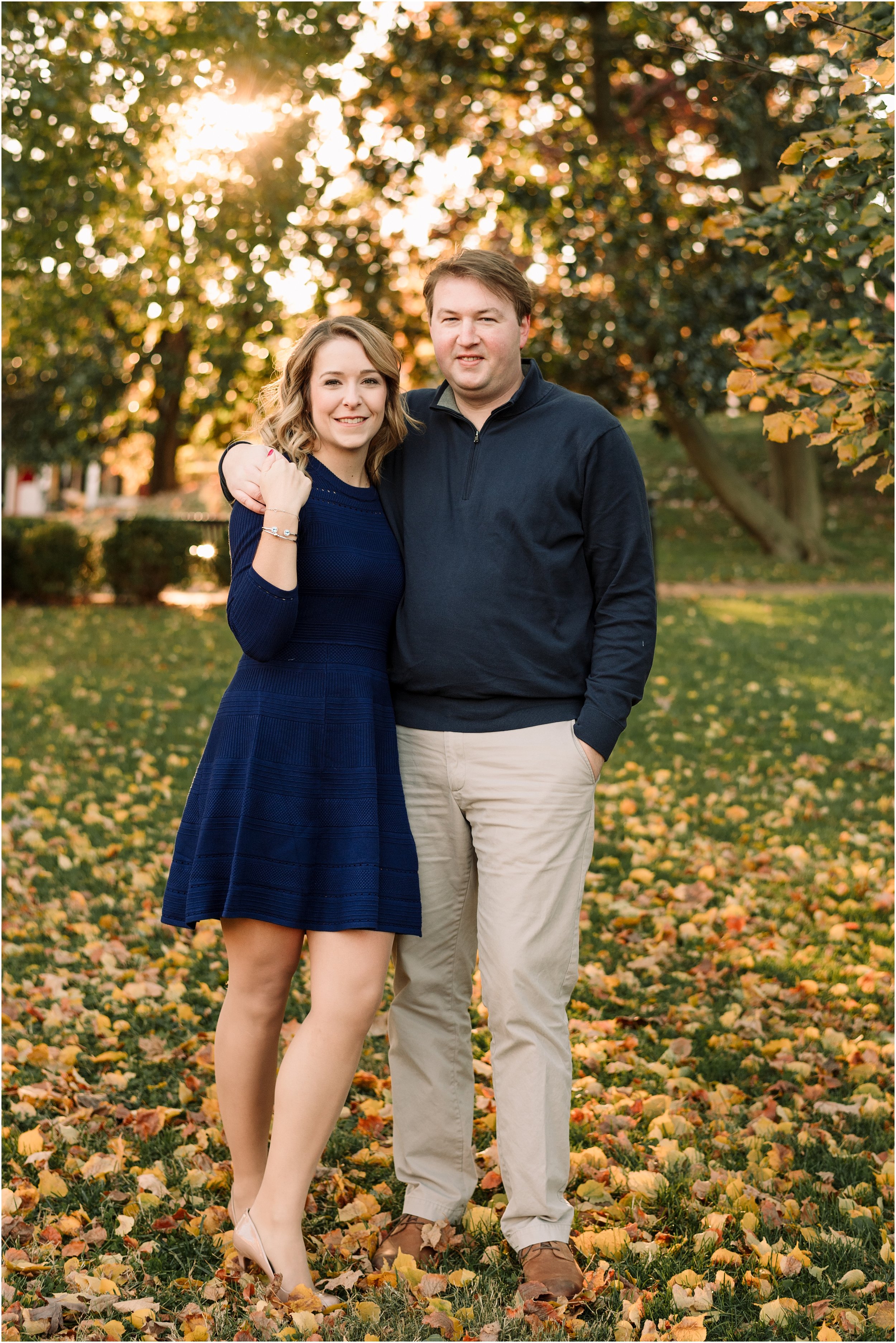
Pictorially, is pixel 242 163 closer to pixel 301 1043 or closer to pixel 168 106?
pixel 168 106

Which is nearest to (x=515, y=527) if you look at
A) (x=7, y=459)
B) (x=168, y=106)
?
(x=168, y=106)

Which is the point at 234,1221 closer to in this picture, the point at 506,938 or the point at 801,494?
the point at 506,938

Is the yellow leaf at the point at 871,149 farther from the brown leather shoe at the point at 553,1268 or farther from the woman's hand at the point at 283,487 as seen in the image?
the brown leather shoe at the point at 553,1268

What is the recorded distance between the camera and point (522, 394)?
297 centimetres

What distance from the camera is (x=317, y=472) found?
2938 millimetres

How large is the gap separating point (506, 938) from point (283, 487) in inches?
46.1

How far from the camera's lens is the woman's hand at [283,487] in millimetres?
2717

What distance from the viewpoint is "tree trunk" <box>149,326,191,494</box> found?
16.3 metres

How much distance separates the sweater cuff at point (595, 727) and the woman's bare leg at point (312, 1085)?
0.69 metres

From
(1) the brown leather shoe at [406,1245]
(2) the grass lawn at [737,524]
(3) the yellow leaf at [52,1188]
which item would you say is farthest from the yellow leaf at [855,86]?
(2) the grass lawn at [737,524]

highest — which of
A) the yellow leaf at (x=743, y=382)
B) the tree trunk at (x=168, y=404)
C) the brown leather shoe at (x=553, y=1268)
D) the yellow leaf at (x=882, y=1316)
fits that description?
the tree trunk at (x=168, y=404)

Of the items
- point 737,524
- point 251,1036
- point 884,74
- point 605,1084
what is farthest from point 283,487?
point 737,524

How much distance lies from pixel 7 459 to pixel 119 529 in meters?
5.34

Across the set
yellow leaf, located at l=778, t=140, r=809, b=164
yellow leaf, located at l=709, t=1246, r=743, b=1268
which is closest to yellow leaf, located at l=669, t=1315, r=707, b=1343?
yellow leaf, located at l=709, t=1246, r=743, b=1268
